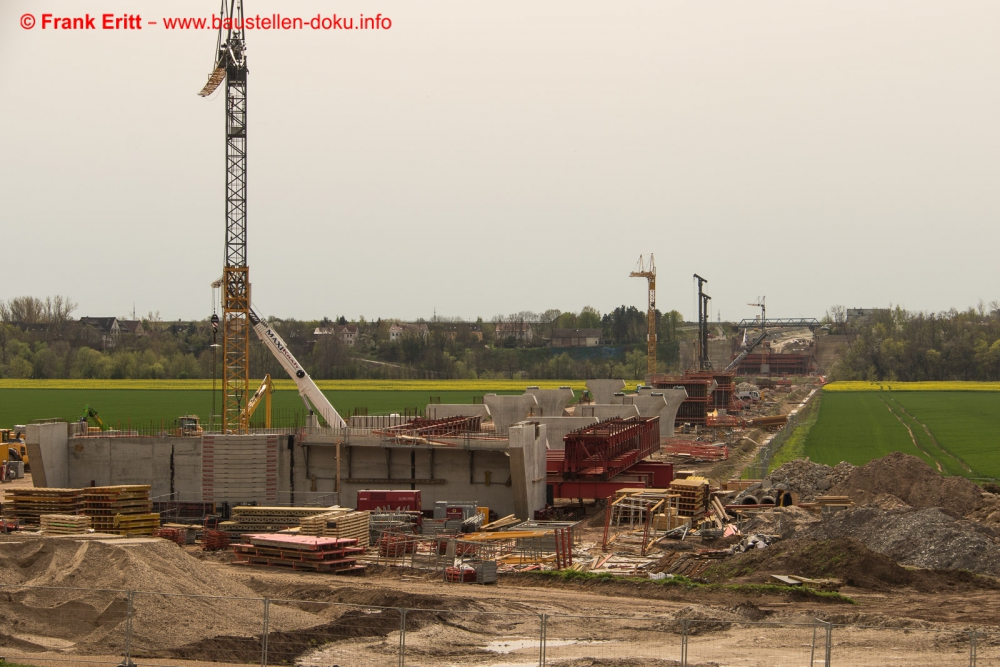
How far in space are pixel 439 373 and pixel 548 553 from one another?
136m

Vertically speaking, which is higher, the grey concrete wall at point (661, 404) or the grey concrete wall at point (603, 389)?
the grey concrete wall at point (603, 389)

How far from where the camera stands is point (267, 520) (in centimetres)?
3362

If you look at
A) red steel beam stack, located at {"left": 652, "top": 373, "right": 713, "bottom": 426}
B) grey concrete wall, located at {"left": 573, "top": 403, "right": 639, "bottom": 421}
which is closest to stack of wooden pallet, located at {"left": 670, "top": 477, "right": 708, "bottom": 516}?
grey concrete wall, located at {"left": 573, "top": 403, "right": 639, "bottom": 421}

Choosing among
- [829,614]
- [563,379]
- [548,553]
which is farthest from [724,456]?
[563,379]

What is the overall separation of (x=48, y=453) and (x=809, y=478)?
28342 mm

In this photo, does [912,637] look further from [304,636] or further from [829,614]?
[304,636]

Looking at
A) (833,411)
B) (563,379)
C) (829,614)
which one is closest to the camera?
(829,614)

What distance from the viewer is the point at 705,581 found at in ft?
86.0

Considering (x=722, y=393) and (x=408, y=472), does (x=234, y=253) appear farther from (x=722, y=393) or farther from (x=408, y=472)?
(x=722, y=393)

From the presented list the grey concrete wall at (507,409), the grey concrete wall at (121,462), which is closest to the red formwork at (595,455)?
the grey concrete wall at (507,409)

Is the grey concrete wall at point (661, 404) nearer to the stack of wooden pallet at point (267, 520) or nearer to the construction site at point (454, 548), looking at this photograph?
the construction site at point (454, 548)

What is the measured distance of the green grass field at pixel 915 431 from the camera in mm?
54500

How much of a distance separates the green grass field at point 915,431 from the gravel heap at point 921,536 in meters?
20.2

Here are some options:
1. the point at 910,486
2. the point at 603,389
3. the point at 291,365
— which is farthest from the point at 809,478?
the point at 603,389
